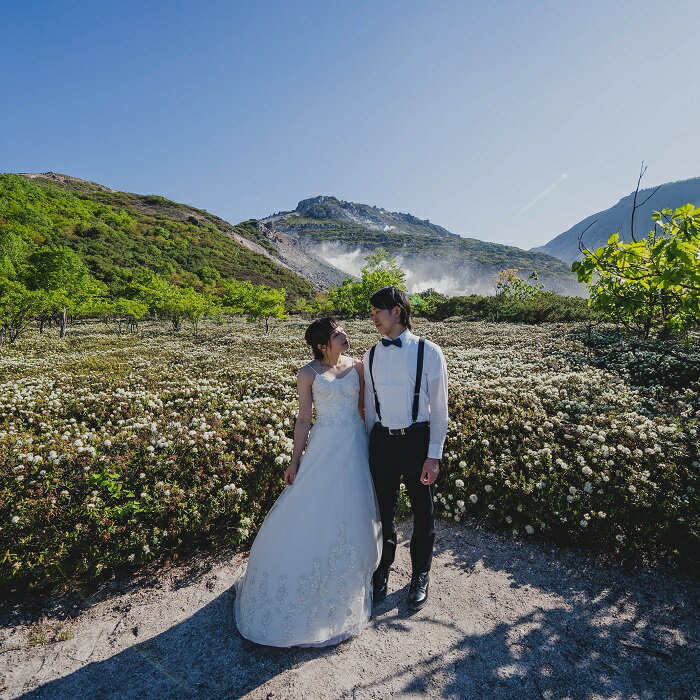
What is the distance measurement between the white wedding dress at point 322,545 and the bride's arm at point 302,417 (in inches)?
2.6

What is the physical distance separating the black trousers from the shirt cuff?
0.13 metres

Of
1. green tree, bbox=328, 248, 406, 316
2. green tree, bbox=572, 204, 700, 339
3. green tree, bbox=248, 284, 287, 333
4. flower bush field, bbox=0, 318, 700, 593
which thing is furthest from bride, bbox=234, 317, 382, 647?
green tree, bbox=328, 248, 406, 316

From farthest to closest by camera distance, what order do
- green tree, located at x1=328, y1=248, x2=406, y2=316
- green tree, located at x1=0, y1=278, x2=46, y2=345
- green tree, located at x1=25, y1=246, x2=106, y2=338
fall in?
green tree, located at x1=328, y1=248, x2=406, y2=316 < green tree, located at x1=25, y1=246, x2=106, y2=338 < green tree, located at x1=0, y1=278, x2=46, y2=345

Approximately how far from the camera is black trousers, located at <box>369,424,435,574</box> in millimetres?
3600

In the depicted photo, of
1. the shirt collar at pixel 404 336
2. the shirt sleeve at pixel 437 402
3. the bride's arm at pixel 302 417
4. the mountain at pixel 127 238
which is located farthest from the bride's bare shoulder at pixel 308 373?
the mountain at pixel 127 238

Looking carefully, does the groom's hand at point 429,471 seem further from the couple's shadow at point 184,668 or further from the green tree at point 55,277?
the green tree at point 55,277

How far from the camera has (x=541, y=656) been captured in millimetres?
3314

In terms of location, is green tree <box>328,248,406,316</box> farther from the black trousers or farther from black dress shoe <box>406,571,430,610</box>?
black dress shoe <box>406,571,430,610</box>

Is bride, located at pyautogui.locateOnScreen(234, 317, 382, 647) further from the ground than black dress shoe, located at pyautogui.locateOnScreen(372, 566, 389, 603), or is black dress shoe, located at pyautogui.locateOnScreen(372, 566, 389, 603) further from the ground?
bride, located at pyautogui.locateOnScreen(234, 317, 382, 647)

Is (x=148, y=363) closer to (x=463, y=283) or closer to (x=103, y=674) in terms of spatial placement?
(x=103, y=674)

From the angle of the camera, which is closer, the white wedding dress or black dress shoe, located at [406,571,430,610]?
the white wedding dress

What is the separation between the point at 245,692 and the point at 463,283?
161m

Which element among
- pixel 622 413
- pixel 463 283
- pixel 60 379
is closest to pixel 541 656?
pixel 622 413

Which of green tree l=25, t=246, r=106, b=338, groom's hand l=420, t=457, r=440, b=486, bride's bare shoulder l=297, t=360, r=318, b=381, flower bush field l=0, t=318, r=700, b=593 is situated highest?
green tree l=25, t=246, r=106, b=338
